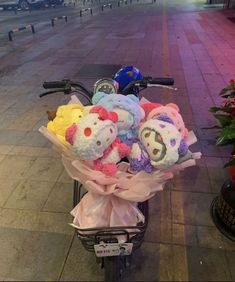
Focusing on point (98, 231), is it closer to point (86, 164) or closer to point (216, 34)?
point (86, 164)

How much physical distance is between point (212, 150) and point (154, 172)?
94.8 inches

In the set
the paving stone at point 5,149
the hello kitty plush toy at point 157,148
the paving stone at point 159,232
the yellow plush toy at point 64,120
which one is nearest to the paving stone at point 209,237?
the paving stone at point 159,232

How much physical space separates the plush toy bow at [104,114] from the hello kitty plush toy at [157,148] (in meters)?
0.16

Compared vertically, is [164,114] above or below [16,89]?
above

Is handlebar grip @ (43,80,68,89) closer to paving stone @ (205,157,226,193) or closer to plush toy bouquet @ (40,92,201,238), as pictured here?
plush toy bouquet @ (40,92,201,238)

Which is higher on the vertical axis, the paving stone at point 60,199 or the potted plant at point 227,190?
the potted plant at point 227,190

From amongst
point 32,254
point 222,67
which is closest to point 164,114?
point 32,254

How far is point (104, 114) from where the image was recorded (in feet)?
4.37

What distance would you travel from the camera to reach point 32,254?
2312mm

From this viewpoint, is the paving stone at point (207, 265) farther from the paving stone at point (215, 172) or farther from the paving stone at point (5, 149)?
the paving stone at point (5, 149)

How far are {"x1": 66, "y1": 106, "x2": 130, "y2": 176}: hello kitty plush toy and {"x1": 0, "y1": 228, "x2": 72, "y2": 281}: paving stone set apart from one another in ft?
4.07

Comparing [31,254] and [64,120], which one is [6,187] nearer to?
[31,254]

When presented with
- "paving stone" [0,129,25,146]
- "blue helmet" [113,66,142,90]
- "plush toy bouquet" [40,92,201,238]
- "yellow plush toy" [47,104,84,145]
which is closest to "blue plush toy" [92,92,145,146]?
"plush toy bouquet" [40,92,201,238]

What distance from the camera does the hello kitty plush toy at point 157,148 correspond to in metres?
1.31
